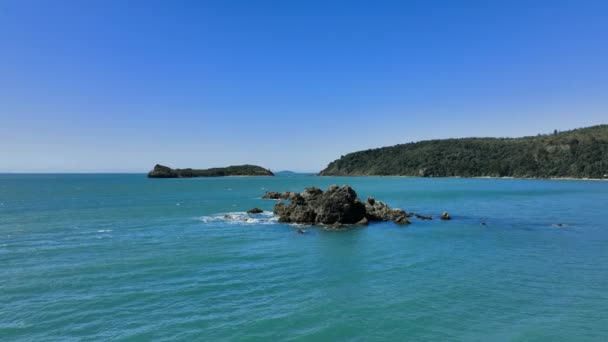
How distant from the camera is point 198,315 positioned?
1883cm

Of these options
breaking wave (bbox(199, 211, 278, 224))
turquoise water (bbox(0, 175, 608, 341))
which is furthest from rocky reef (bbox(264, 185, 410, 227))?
turquoise water (bbox(0, 175, 608, 341))

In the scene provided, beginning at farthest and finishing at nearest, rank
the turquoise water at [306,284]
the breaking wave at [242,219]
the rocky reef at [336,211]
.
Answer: the breaking wave at [242,219] < the rocky reef at [336,211] < the turquoise water at [306,284]

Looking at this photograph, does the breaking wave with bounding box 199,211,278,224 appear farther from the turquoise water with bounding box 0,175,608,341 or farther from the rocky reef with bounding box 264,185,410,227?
the turquoise water with bounding box 0,175,608,341

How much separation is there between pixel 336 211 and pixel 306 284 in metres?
27.1

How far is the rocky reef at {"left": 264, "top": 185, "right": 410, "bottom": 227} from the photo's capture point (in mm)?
51031

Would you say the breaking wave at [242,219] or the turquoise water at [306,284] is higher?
the breaking wave at [242,219]

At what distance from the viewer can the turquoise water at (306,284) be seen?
17328 millimetres

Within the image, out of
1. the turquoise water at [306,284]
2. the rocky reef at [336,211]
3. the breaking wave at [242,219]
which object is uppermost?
the rocky reef at [336,211]

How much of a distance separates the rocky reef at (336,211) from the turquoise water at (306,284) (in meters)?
5.21

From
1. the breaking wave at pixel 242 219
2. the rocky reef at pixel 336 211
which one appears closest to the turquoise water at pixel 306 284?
the rocky reef at pixel 336 211

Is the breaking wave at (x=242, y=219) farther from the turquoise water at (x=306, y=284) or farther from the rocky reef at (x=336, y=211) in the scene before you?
the turquoise water at (x=306, y=284)

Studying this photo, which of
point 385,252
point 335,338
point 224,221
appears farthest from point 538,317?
point 224,221

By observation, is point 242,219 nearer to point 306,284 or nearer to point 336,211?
point 336,211

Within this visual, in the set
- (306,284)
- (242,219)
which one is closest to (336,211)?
(242,219)
